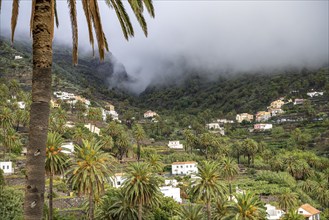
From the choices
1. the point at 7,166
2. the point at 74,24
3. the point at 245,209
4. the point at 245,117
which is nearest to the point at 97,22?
the point at 74,24

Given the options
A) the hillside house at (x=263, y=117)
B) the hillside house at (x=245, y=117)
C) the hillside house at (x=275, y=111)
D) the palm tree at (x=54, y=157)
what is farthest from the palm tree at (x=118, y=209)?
the hillside house at (x=245, y=117)

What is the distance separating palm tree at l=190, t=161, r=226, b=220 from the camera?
122 feet

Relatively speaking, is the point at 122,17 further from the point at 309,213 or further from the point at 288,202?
the point at 309,213

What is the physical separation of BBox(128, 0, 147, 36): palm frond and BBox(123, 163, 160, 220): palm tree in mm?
28003

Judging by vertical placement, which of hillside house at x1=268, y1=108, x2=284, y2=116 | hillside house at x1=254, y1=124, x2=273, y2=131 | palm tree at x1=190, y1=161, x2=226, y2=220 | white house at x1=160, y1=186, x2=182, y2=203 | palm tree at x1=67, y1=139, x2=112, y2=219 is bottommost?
white house at x1=160, y1=186, x2=182, y2=203

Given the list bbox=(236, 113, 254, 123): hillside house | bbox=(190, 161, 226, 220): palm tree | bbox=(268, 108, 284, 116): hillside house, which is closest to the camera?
bbox=(190, 161, 226, 220): palm tree

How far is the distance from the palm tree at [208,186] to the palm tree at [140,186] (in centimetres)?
484

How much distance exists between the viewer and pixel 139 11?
868cm

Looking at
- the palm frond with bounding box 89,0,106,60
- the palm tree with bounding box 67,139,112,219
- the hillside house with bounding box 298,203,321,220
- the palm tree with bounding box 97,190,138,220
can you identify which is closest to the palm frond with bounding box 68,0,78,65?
the palm frond with bounding box 89,0,106,60

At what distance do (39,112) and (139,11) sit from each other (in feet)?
12.9

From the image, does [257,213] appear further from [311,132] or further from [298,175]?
[311,132]

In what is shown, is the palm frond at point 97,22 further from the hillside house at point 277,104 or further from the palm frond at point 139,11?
the hillside house at point 277,104

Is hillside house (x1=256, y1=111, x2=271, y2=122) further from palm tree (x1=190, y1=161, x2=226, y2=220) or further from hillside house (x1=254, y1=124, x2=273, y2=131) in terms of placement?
palm tree (x1=190, y1=161, x2=226, y2=220)

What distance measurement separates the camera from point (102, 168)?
32.2m
